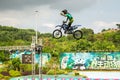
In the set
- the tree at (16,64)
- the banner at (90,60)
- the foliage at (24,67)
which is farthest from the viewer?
the banner at (90,60)

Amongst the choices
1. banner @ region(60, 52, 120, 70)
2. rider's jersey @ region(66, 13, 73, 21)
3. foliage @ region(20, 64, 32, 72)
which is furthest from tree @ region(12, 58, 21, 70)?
rider's jersey @ region(66, 13, 73, 21)

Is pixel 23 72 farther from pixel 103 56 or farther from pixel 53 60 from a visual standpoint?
pixel 103 56

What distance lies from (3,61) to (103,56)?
56.4 feet

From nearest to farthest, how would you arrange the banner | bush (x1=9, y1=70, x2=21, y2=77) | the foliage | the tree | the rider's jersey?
the rider's jersey → bush (x1=9, y1=70, x2=21, y2=77) → the tree → the foliage → the banner

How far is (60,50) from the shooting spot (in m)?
60.2

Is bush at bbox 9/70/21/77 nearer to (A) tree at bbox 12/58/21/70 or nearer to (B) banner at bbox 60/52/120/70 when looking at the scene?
(A) tree at bbox 12/58/21/70

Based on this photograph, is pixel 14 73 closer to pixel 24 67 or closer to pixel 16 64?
pixel 16 64

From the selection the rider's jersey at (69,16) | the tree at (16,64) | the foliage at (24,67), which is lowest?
the foliage at (24,67)

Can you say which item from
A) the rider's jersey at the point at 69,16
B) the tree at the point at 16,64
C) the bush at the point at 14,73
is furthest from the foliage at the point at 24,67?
the rider's jersey at the point at 69,16

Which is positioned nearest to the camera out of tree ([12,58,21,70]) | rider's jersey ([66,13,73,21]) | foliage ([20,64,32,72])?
rider's jersey ([66,13,73,21])

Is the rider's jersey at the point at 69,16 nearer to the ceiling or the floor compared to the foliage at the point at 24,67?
nearer to the ceiling

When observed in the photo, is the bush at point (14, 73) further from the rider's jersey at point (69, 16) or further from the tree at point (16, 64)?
the rider's jersey at point (69, 16)

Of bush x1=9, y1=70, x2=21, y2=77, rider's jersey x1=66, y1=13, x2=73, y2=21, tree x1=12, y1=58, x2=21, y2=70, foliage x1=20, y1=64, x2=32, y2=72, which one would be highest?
rider's jersey x1=66, y1=13, x2=73, y2=21

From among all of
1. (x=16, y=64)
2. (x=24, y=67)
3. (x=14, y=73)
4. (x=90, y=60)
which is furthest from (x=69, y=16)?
(x=90, y=60)
